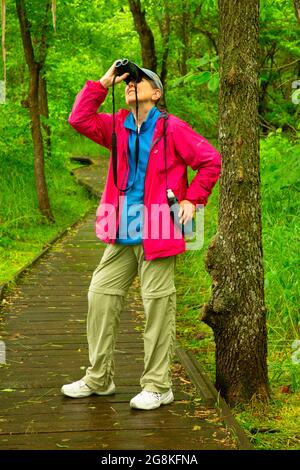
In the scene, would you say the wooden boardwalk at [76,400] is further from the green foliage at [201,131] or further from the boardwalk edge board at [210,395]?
the green foliage at [201,131]

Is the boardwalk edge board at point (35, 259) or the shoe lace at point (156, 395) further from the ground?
the shoe lace at point (156, 395)

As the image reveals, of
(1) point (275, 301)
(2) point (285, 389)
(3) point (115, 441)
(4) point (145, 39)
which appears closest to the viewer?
(3) point (115, 441)

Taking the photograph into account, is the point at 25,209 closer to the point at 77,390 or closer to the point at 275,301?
the point at 275,301

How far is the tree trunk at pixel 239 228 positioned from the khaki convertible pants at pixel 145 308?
1.25 feet

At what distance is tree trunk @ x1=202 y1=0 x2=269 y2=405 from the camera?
14.5 feet

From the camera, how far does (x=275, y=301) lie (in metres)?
6.70

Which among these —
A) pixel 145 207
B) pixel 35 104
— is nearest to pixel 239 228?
pixel 145 207

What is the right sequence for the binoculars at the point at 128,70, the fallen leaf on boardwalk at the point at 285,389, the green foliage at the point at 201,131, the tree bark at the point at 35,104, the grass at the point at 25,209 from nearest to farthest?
the binoculars at the point at 128,70
the fallen leaf on boardwalk at the point at 285,389
the green foliage at the point at 201,131
the grass at the point at 25,209
the tree bark at the point at 35,104

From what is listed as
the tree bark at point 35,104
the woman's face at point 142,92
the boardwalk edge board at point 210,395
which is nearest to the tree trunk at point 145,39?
the tree bark at point 35,104

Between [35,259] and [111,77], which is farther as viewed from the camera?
[35,259]

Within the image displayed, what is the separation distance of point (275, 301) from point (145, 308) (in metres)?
2.57

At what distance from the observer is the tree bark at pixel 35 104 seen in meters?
12.3

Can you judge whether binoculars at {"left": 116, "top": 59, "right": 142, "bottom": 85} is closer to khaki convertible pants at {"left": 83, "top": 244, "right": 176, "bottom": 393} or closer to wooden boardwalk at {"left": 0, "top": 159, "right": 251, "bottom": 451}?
khaki convertible pants at {"left": 83, "top": 244, "right": 176, "bottom": 393}

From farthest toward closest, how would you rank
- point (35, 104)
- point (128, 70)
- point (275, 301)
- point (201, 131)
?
point (201, 131)
point (35, 104)
point (275, 301)
point (128, 70)
